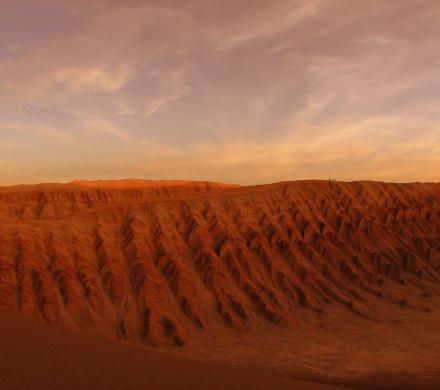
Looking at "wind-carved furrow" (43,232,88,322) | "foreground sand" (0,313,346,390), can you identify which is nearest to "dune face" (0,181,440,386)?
"wind-carved furrow" (43,232,88,322)

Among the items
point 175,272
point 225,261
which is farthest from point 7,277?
point 225,261

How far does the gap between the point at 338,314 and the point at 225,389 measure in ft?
43.6

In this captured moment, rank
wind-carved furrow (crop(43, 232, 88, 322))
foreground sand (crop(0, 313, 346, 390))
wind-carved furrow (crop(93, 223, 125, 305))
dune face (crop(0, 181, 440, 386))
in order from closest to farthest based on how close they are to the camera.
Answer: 1. foreground sand (crop(0, 313, 346, 390))
2. wind-carved furrow (crop(43, 232, 88, 322))
3. dune face (crop(0, 181, 440, 386))
4. wind-carved furrow (crop(93, 223, 125, 305))

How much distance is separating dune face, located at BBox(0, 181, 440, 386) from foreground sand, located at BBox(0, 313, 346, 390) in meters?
7.79

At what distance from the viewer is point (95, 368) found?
4.05 metres

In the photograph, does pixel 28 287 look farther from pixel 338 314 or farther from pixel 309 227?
pixel 309 227

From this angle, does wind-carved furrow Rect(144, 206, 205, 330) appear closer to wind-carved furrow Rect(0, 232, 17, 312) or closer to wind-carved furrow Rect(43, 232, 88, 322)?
wind-carved furrow Rect(43, 232, 88, 322)

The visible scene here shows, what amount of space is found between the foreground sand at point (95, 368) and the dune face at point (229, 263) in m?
7.79

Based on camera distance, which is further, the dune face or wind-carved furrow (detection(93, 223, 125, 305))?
wind-carved furrow (detection(93, 223, 125, 305))

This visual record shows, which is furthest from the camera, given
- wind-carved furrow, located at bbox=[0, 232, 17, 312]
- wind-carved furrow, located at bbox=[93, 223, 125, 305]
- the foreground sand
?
wind-carved furrow, located at bbox=[93, 223, 125, 305]

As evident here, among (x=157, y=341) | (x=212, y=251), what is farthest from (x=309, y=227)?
(x=157, y=341)

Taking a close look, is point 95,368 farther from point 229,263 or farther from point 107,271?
point 229,263

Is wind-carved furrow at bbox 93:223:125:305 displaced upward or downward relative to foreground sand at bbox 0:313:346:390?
downward

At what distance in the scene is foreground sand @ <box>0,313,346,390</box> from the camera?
372 centimetres
